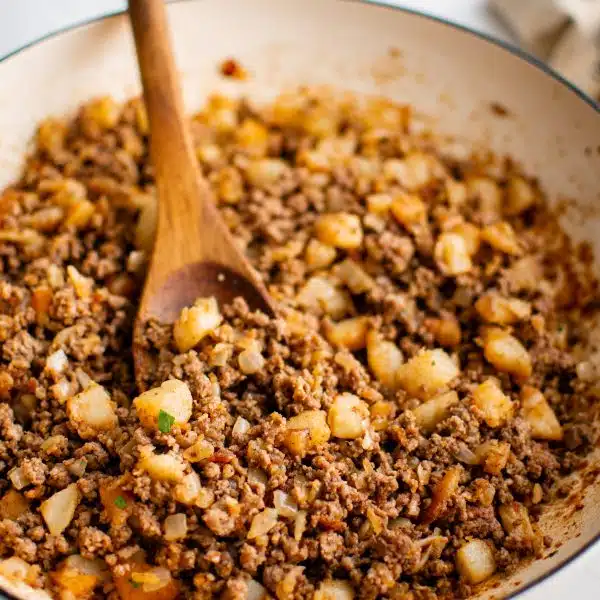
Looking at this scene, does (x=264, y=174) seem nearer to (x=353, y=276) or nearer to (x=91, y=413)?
(x=353, y=276)

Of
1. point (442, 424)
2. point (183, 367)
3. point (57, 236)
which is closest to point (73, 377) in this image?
point (183, 367)

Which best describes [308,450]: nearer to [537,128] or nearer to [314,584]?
[314,584]

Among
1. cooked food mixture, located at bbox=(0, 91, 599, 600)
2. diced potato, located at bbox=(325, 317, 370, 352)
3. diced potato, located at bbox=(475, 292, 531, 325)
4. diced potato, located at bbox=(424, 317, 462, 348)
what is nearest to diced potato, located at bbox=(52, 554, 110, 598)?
cooked food mixture, located at bbox=(0, 91, 599, 600)

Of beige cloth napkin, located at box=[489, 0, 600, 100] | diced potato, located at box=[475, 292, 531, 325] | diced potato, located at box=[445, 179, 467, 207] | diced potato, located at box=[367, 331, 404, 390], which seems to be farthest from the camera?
beige cloth napkin, located at box=[489, 0, 600, 100]

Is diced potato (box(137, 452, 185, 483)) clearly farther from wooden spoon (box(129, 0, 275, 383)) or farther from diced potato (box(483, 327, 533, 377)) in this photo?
diced potato (box(483, 327, 533, 377))

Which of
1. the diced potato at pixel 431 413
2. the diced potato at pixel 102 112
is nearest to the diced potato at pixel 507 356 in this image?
the diced potato at pixel 431 413

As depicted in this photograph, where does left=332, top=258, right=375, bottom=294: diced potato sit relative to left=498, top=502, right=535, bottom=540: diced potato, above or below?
above
